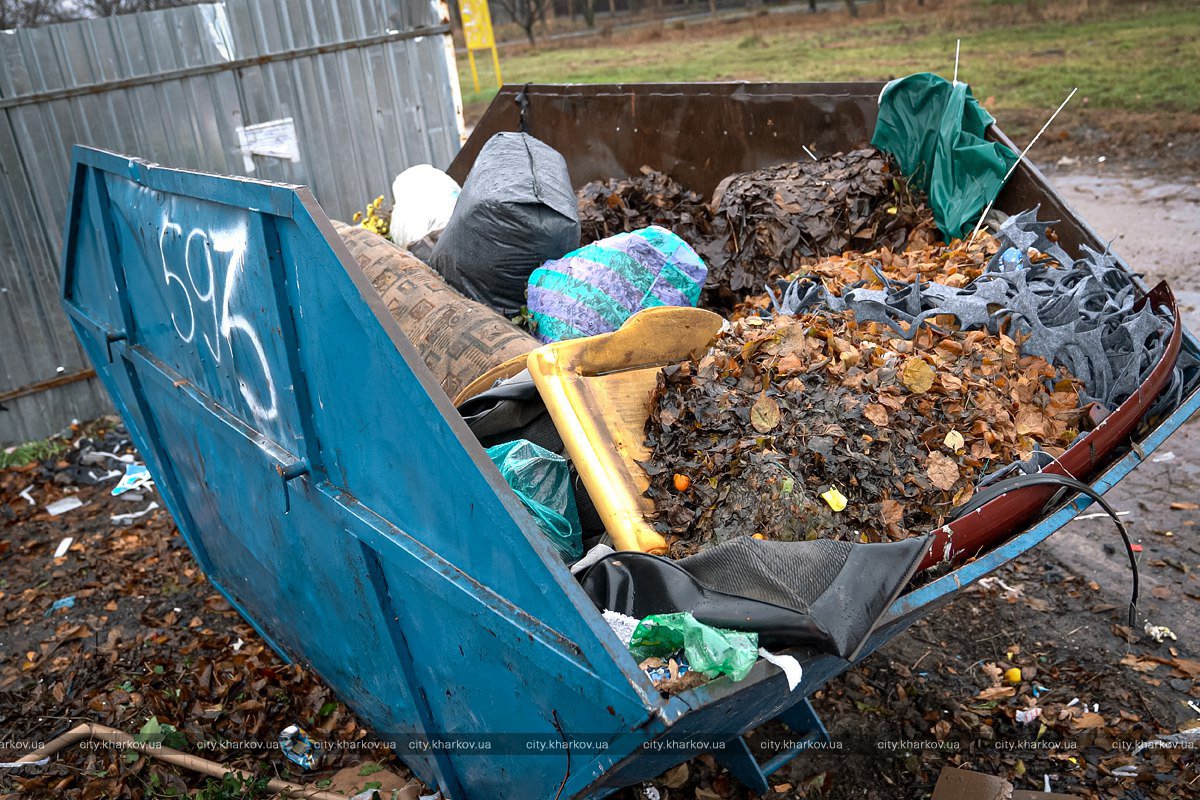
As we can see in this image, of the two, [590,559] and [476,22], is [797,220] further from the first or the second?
[476,22]

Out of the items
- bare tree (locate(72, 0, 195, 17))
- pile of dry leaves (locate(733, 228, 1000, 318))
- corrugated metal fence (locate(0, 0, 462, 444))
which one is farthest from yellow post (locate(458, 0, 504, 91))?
bare tree (locate(72, 0, 195, 17))

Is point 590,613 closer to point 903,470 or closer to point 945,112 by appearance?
point 903,470

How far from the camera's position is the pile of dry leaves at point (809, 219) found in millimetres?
3369

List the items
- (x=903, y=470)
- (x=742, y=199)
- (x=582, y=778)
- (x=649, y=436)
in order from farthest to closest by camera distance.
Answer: (x=742, y=199) < (x=649, y=436) < (x=903, y=470) < (x=582, y=778)

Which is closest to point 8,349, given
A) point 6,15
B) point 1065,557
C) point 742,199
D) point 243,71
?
point 243,71

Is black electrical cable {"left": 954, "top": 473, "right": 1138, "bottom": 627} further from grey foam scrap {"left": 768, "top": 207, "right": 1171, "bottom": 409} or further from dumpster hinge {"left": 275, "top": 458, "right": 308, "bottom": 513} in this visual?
dumpster hinge {"left": 275, "top": 458, "right": 308, "bottom": 513}

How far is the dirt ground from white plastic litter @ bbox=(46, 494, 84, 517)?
322mm

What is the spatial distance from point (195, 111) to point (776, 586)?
16.6 ft

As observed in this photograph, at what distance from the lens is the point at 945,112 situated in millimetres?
3215

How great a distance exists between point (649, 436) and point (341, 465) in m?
0.73

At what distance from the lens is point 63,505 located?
4.75 metres

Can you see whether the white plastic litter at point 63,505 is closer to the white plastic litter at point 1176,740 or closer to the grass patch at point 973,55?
the white plastic litter at point 1176,740

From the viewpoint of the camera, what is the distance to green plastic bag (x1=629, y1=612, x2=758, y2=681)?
59.7 inches

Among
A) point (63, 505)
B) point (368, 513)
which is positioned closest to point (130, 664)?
point (63, 505)
